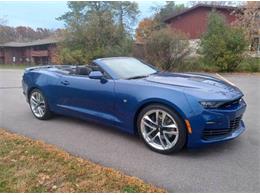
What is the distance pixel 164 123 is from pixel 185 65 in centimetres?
1338

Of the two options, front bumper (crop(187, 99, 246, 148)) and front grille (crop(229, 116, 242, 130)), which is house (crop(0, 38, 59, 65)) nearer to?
front grille (crop(229, 116, 242, 130))

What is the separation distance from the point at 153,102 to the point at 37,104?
2.92 metres

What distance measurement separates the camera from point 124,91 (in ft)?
13.1

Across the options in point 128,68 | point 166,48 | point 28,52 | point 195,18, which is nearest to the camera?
point 128,68

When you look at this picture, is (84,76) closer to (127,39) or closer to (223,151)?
(223,151)

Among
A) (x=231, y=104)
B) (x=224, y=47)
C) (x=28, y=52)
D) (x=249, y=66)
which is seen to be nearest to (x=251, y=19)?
(x=249, y=66)

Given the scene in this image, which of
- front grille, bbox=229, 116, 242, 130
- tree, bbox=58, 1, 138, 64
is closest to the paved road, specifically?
front grille, bbox=229, 116, 242, 130

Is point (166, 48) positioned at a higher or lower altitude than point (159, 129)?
higher

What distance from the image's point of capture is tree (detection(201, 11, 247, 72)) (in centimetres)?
1614

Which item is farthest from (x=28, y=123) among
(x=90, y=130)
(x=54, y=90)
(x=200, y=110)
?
(x=200, y=110)

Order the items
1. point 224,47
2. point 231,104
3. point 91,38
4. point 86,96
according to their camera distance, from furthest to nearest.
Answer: point 91,38 → point 224,47 → point 86,96 → point 231,104

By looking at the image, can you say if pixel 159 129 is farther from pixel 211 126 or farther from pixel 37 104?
pixel 37 104

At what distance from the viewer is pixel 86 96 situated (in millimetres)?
4477

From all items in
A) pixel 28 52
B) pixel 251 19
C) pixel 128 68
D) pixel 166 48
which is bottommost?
pixel 128 68
